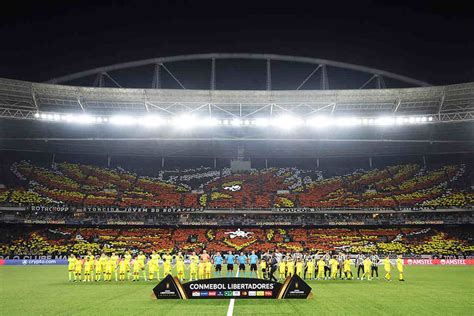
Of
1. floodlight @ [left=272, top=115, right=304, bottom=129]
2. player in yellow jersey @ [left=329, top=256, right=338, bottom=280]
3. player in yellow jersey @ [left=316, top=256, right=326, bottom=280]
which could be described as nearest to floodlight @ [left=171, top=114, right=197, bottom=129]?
floodlight @ [left=272, top=115, right=304, bottom=129]

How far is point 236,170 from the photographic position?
197 ft

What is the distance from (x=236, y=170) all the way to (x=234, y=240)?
41.2ft

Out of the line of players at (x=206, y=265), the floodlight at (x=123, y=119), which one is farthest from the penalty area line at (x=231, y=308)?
the floodlight at (x=123, y=119)

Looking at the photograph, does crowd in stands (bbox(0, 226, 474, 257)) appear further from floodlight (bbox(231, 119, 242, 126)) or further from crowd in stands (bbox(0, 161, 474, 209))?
floodlight (bbox(231, 119, 242, 126))

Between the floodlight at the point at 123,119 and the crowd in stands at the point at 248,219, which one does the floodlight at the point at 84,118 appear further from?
the crowd in stands at the point at 248,219

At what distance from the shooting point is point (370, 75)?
42.8 metres

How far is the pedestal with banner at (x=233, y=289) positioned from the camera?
1587 cm

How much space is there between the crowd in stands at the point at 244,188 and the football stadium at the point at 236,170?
0.81 feet

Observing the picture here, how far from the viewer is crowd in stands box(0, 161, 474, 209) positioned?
2008 inches

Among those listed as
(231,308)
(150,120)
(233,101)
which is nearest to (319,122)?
(233,101)

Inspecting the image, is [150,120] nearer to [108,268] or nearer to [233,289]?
[108,268]

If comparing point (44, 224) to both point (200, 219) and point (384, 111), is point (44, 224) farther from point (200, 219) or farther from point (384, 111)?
point (384, 111)

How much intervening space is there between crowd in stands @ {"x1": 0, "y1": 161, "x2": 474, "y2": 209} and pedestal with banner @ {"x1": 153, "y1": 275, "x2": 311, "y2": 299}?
3577 cm

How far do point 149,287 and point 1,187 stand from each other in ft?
128
